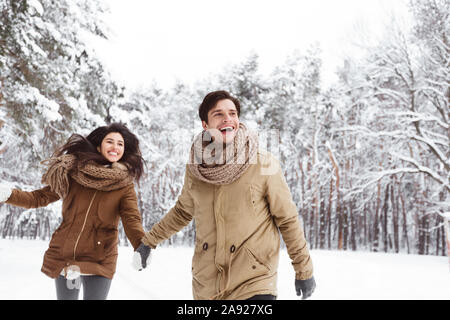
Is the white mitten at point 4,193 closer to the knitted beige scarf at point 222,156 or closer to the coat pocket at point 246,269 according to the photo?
the knitted beige scarf at point 222,156

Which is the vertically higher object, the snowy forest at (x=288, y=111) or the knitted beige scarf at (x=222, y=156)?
the snowy forest at (x=288, y=111)

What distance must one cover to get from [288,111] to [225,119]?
17607mm

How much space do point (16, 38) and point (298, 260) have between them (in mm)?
6330

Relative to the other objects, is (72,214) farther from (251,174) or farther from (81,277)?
(251,174)

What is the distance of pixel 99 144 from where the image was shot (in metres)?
3.16

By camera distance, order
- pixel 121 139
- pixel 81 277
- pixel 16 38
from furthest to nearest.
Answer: pixel 16 38, pixel 121 139, pixel 81 277

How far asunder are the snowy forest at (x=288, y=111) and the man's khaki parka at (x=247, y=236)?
16.9 feet

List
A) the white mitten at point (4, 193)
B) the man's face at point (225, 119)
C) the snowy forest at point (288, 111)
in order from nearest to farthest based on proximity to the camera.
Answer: the man's face at point (225, 119), the white mitten at point (4, 193), the snowy forest at point (288, 111)

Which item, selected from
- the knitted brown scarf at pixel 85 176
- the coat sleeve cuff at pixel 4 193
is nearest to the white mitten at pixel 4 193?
the coat sleeve cuff at pixel 4 193

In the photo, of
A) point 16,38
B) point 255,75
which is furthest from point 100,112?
point 255,75

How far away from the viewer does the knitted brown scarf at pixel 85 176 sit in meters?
2.81

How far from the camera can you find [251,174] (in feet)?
7.12

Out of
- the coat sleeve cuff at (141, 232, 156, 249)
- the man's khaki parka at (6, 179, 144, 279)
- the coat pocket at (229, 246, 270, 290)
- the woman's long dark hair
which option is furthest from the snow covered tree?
the coat pocket at (229, 246, 270, 290)
